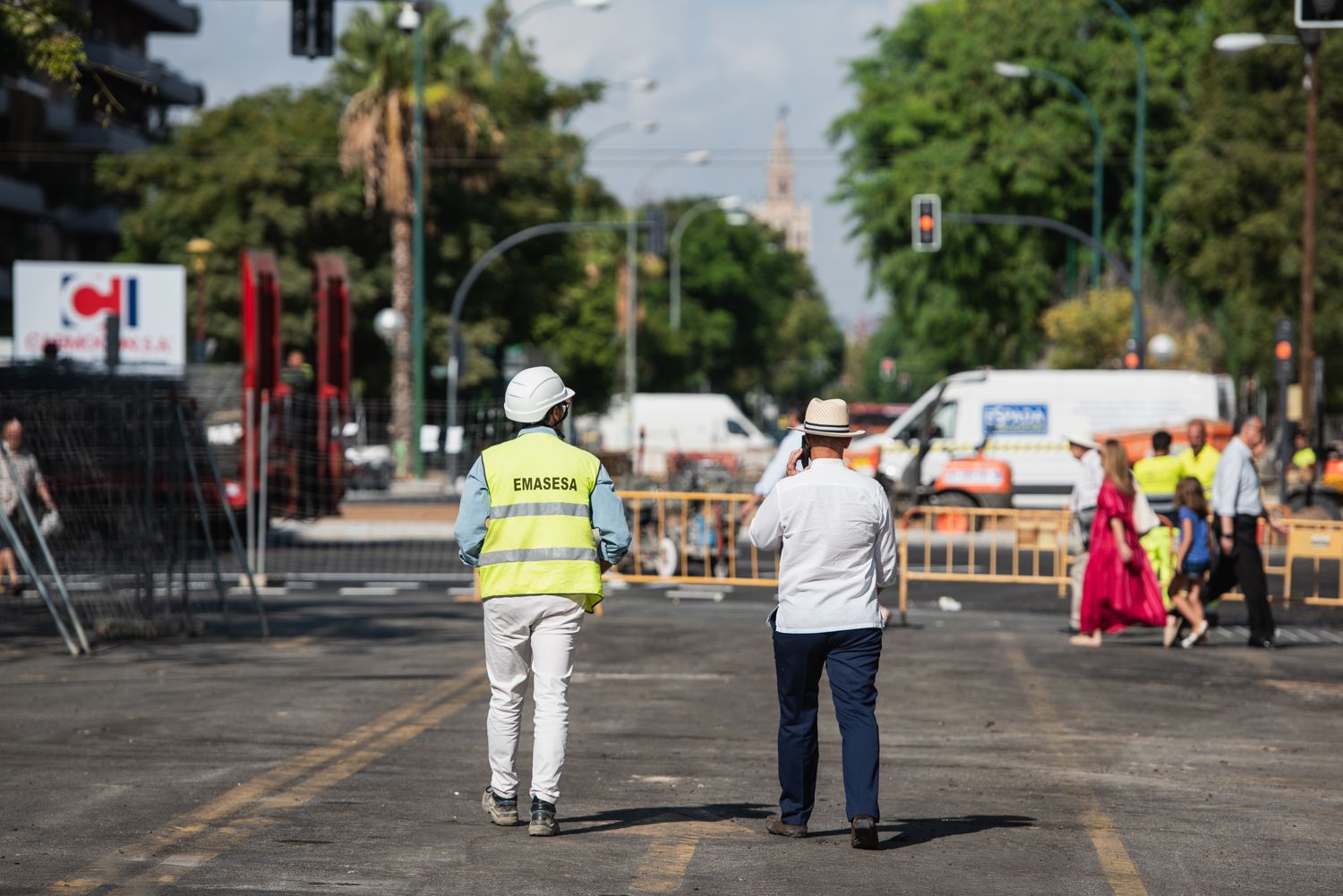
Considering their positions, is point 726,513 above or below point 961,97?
below

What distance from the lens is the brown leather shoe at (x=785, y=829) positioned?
7.28 m

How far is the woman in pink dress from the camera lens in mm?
14172

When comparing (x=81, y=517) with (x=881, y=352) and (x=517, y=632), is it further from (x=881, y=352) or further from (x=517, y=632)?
(x=881, y=352)

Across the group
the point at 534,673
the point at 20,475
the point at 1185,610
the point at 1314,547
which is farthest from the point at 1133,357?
the point at 534,673

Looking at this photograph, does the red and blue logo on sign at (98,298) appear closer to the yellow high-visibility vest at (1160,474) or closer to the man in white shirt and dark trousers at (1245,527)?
the yellow high-visibility vest at (1160,474)

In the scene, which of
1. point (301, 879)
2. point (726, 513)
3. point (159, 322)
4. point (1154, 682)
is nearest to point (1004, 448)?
point (726, 513)

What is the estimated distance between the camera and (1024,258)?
169 ft

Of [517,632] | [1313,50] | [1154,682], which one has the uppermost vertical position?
[1313,50]

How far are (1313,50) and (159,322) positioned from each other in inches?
739

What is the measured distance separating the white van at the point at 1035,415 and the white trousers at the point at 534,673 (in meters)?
21.2

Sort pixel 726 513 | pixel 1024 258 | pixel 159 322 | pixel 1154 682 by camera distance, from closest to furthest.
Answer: pixel 1154 682 < pixel 726 513 < pixel 159 322 < pixel 1024 258

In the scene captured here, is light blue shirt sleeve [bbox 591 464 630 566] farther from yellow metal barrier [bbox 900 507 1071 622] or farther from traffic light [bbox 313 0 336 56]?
traffic light [bbox 313 0 336 56]

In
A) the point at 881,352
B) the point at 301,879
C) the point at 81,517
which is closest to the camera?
the point at 301,879

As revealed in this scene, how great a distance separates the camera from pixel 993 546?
1773cm
